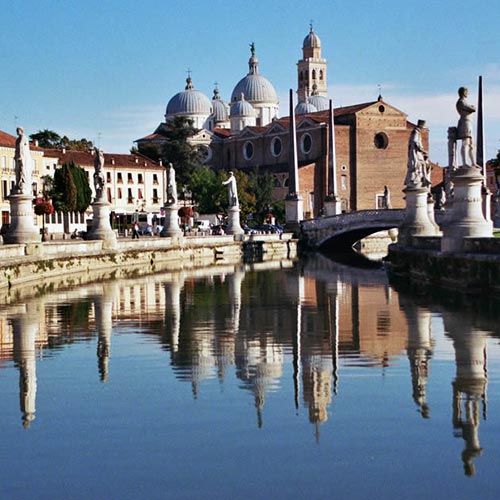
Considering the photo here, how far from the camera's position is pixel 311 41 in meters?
156

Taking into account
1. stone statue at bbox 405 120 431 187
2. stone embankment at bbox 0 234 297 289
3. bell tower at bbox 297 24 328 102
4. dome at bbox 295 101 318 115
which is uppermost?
bell tower at bbox 297 24 328 102

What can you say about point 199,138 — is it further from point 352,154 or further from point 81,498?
point 81,498

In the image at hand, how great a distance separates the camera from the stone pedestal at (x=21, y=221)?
31.5 meters

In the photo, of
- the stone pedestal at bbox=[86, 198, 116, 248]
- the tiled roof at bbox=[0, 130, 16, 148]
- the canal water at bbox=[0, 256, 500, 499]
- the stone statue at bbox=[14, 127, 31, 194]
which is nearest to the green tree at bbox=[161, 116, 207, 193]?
the tiled roof at bbox=[0, 130, 16, 148]

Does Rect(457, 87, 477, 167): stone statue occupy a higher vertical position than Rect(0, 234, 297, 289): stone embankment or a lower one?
higher

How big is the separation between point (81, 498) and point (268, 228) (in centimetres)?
6632

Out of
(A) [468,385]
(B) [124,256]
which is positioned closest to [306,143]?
(B) [124,256]

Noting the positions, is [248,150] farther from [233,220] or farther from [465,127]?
[465,127]

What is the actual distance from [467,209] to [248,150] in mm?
89145

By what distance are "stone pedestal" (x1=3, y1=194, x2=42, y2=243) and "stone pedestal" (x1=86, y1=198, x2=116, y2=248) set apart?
8.38m

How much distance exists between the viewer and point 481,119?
63688 millimetres

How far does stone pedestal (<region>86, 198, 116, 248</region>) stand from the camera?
4044cm

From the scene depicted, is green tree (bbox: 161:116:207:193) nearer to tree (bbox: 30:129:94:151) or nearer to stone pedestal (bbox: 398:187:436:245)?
tree (bbox: 30:129:94:151)

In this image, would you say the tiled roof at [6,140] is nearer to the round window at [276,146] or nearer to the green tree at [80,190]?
the green tree at [80,190]
